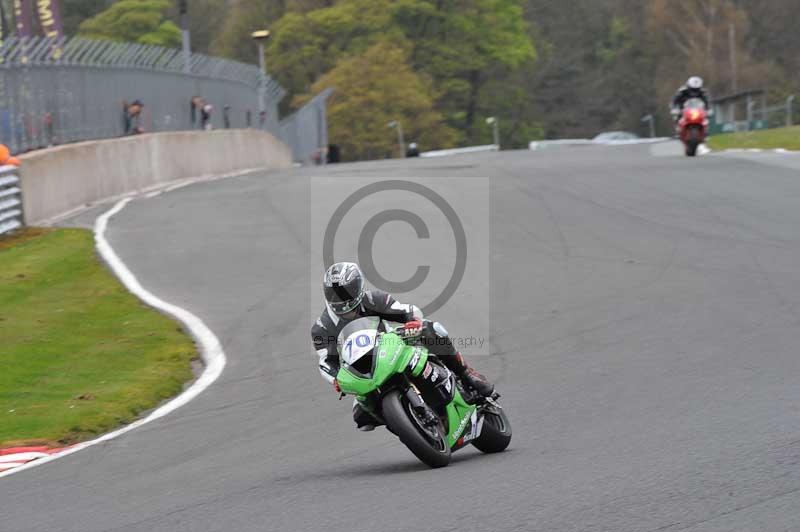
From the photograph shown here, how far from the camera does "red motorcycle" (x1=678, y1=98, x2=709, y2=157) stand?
27109mm

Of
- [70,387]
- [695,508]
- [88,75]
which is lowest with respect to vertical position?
[70,387]

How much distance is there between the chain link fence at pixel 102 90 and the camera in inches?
891

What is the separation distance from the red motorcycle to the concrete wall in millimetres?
12416

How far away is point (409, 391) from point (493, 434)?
0.79 m

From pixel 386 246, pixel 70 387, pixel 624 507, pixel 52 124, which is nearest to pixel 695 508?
pixel 624 507

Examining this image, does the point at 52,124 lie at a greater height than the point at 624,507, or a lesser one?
greater

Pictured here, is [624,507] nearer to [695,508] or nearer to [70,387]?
[695,508]

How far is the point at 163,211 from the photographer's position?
23453mm

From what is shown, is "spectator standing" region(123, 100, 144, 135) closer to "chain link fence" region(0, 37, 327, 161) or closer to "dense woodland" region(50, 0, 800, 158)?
"chain link fence" region(0, 37, 327, 161)

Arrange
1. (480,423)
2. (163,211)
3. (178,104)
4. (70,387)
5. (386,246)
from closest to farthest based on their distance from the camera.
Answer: (480,423) → (70,387) → (386,246) → (163,211) → (178,104)

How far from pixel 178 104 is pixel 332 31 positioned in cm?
4954

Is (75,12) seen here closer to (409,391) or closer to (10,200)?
(10,200)

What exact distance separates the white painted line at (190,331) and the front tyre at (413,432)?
302 cm

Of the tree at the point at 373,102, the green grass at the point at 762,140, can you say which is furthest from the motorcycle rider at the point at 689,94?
the tree at the point at 373,102
